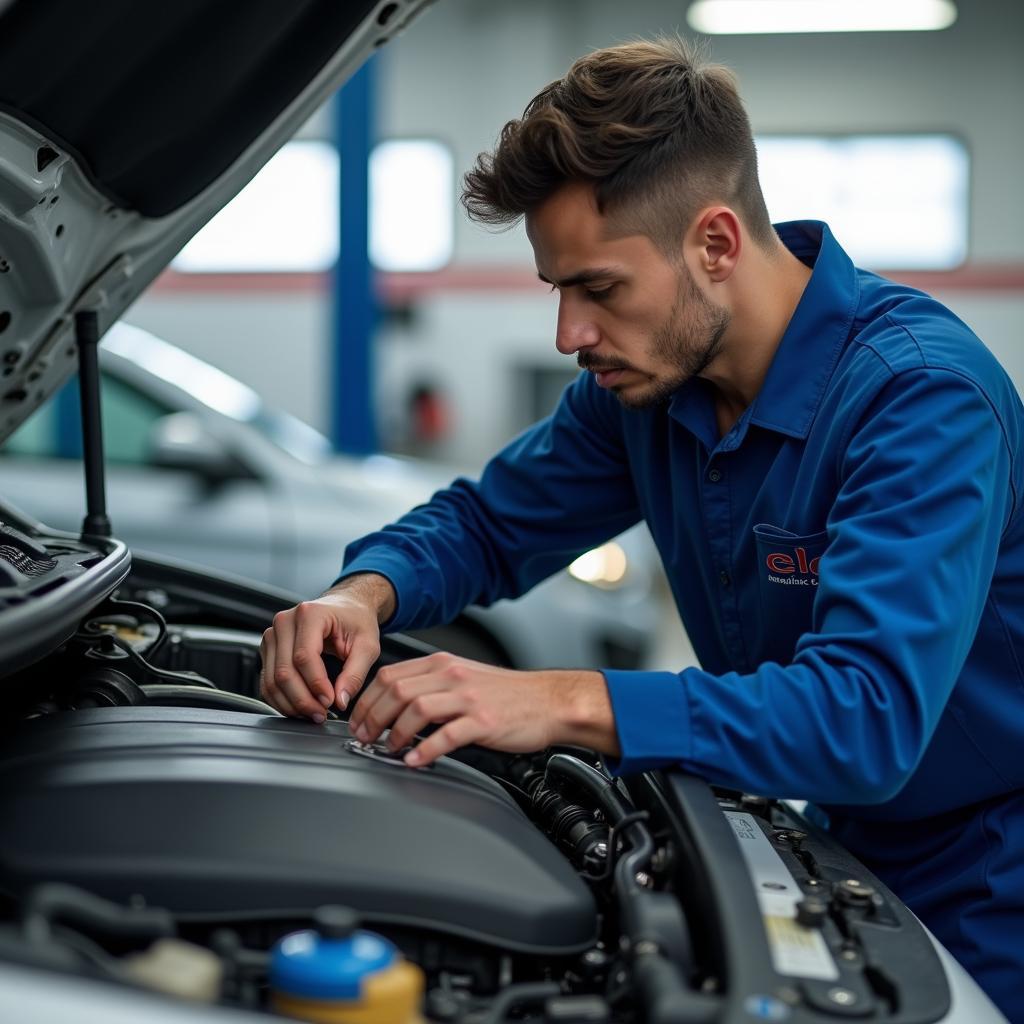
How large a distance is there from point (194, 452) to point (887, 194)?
22.6 feet

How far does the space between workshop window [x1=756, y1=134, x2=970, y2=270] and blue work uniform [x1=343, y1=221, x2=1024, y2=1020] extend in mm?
7878

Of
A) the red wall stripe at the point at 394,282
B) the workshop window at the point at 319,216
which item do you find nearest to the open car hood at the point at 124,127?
the red wall stripe at the point at 394,282

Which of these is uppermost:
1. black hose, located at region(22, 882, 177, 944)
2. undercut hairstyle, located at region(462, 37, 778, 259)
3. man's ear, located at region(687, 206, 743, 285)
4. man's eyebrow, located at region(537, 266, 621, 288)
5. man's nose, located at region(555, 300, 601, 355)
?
undercut hairstyle, located at region(462, 37, 778, 259)

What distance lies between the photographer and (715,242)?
5.15 ft

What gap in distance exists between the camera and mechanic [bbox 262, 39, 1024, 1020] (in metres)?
1.26

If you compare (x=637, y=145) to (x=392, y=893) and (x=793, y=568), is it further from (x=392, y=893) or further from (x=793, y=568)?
(x=392, y=893)

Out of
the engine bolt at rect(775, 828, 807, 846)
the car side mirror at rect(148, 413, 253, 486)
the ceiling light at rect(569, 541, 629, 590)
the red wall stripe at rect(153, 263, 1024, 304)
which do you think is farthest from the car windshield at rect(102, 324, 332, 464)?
the red wall stripe at rect(153, 263, 1024, 304)

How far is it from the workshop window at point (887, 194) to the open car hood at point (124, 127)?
808 cm

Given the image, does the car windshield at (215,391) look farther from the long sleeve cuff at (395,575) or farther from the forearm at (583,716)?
the forearm at (583,716)

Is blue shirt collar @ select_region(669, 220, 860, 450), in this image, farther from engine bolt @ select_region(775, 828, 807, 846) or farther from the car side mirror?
the car side mirror

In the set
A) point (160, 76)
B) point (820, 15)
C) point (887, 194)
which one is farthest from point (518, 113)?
point (160, 76)

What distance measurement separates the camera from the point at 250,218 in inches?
387

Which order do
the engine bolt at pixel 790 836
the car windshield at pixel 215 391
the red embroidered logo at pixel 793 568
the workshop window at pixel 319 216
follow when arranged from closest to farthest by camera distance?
the engine bolt at pixel 790 836 < the red embroidered logo at pixel 793 568 < the car windshield at pixel 215 391 < the workshop window at pixel 319 216

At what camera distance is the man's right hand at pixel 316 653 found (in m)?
1.48
